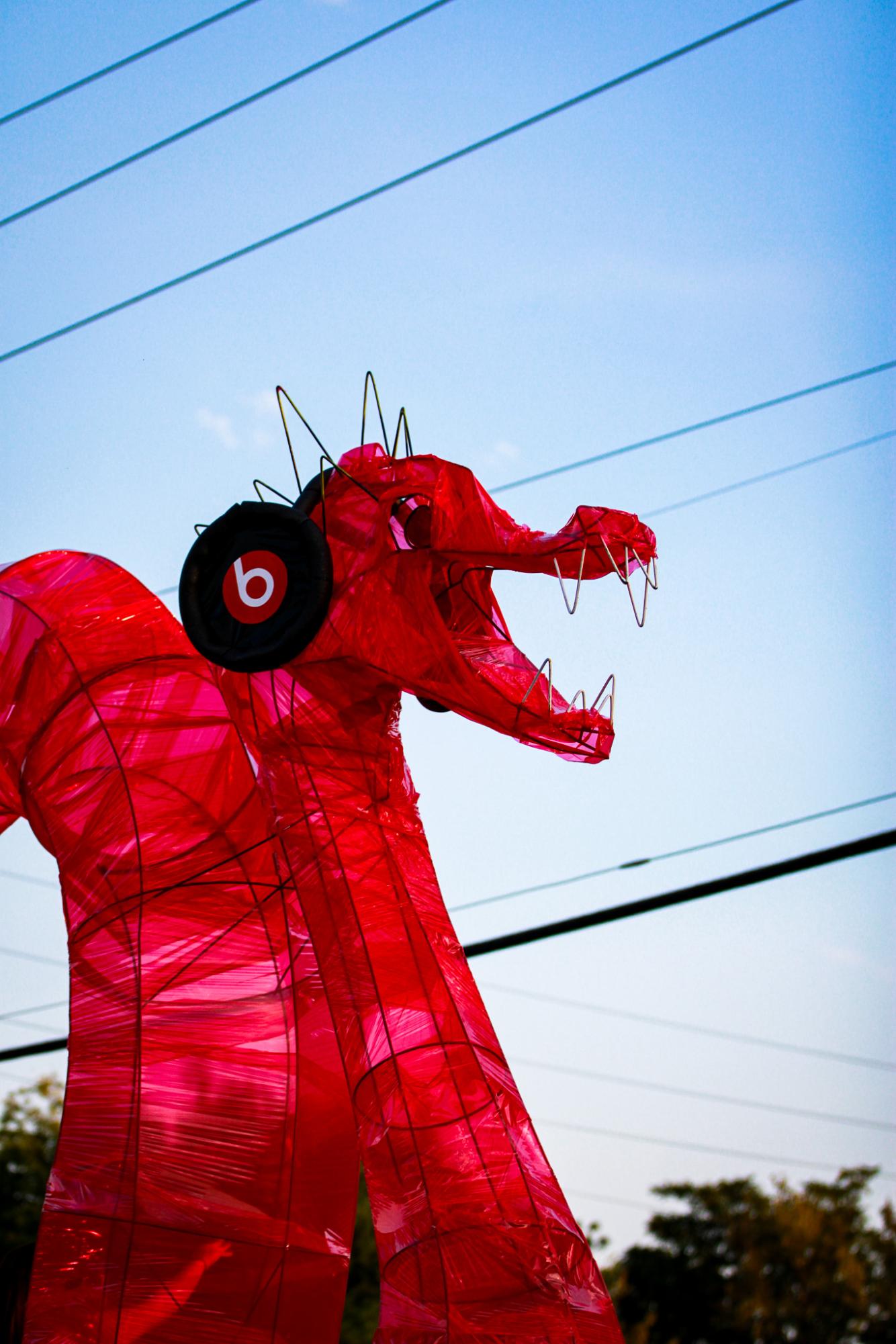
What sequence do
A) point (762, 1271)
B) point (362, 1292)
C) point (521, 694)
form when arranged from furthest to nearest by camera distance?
point (762, 1271) → point (362, 1292) → point (521, 694)

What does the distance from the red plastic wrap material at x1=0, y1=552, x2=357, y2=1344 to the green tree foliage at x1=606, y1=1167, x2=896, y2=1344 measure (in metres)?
18.6


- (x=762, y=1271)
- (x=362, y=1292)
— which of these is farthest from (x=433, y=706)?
(x=762, y=1271)

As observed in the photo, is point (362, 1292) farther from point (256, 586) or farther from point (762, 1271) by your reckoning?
point (256, 586)

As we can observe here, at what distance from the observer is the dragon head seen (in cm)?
337

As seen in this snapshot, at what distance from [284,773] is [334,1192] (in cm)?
107

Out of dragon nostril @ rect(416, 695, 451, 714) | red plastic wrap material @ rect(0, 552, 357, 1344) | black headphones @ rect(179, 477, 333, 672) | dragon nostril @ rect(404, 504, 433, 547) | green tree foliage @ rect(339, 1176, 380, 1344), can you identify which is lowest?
red plastic wrap material @ rect(0, 552, 357, 1344)

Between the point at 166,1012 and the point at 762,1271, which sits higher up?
the point at 762,1271

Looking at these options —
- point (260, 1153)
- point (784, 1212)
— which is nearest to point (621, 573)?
point (260, 1153)

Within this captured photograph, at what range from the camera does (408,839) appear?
3.59 metres

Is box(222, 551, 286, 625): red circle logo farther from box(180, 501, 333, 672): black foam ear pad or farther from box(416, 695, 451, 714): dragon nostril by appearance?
box(416, 695, 451, 714): dragon nostril

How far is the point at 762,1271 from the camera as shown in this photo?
72.7 feet

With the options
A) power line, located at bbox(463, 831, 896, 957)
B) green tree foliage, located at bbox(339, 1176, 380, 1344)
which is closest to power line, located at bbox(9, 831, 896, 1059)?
power line, located at bbox(463, 831, 896, 957)

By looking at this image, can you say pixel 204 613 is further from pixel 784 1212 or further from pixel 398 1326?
pixel 784 1212

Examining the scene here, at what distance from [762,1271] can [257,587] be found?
847 inches
